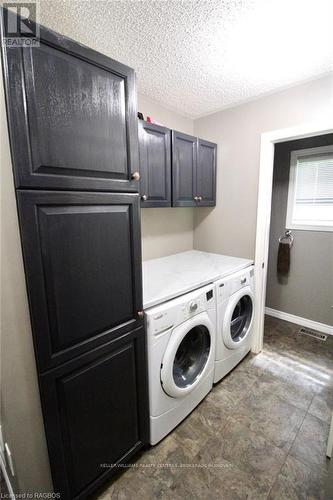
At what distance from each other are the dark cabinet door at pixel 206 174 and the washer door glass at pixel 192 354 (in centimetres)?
121

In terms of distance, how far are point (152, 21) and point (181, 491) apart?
251 centimetres

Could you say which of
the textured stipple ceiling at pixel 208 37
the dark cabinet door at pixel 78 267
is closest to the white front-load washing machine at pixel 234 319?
Result: the dark cabinet door at pixel 78 267

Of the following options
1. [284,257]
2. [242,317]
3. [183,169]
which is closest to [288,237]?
[284,257]

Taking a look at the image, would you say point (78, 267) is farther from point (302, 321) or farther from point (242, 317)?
point (302, 321)

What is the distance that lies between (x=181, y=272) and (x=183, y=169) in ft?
2.94

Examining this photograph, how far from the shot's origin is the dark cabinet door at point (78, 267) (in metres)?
0.80

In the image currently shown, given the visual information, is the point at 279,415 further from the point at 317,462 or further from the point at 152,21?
the point at 152,21

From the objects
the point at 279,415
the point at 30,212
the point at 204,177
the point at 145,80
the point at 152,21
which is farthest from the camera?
the point at 204,177

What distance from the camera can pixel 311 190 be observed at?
8.46 ft

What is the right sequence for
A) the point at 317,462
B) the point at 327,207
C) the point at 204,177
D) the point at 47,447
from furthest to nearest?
the point at 327,207, the point at 204,177, the point at 317,462, the point at 47,447

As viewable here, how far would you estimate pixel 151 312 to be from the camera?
4.05ft

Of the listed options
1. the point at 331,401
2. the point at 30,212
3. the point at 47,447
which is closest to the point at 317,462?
the point at 331,401

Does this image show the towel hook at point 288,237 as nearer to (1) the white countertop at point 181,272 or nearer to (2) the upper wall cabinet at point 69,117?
(1) the white countertop at point 181,272

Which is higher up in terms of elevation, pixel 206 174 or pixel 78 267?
pixel 206 174
